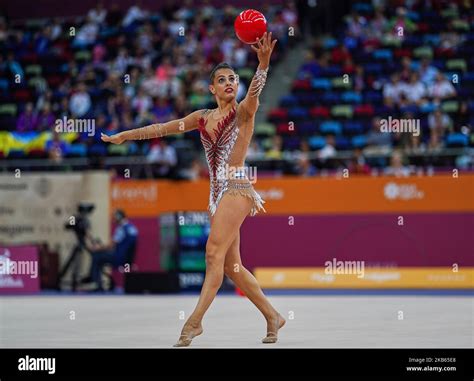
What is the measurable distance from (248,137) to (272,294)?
28.5ft

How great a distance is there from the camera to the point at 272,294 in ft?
56.0

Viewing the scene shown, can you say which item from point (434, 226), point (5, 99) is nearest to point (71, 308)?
point (434, 226)

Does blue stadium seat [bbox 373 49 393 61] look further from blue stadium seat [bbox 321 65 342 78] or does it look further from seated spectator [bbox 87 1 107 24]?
seated spectator [bbox 87 1 107 24]

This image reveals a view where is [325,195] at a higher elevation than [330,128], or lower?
lower

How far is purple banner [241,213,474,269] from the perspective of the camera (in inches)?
711

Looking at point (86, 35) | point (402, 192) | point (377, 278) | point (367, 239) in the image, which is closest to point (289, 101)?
point (402, 192)

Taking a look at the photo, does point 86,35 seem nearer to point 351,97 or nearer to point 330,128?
point 351,97

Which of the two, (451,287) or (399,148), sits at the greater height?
(399,148)

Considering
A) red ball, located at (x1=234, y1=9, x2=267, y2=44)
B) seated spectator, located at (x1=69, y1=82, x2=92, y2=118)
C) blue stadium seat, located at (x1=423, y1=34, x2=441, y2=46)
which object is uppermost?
blue stadium seat, located at (x1=423, y1=34, x2=441, y2=46)

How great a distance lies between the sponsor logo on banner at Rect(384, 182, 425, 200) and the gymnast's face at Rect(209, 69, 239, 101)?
998 cm

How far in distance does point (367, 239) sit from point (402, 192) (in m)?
1.10

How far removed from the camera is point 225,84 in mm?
8664

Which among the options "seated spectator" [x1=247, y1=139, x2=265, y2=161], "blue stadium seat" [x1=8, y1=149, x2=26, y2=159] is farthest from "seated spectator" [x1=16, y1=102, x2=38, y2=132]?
"seated spectator" [x1=247, y1=139, x2=265, y2=161]

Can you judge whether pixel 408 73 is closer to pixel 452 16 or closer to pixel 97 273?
pixel 452 16
